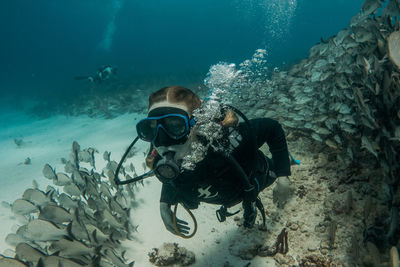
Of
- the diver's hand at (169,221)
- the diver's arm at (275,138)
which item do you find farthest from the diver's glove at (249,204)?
the diver's hand at (169,221)

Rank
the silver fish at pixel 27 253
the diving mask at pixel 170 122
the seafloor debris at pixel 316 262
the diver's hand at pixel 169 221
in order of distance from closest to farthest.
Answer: the silver fish at pixel 27 253
the diving mask at pixel 170 122
the diver's hand at pixel 169 221
the seafloor debris at pixel 316 262

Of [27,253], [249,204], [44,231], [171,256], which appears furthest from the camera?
[171,256]

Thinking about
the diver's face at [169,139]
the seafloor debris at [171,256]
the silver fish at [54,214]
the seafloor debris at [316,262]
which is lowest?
the seafloor debris at [316,262]

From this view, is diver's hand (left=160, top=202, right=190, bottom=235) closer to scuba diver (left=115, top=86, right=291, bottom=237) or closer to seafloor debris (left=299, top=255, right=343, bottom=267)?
scuba diver (left=115, top=86, right=291, bottom=237)

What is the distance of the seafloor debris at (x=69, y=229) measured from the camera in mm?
1849

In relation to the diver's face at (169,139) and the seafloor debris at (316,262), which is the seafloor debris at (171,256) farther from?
the diver's face at (169,139)

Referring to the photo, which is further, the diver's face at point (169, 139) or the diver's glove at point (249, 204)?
the diver's glove at point (249, 204)

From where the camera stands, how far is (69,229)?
1967mm

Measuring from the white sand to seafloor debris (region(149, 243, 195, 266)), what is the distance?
14cm

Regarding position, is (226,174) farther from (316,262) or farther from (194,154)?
(316,262)

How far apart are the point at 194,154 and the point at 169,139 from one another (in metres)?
0.36

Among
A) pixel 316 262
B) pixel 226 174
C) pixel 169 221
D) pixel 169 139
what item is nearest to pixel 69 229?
pixel 169 221

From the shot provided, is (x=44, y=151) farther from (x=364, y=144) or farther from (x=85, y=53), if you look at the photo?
(x=85, y=53)

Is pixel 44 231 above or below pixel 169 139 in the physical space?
below
